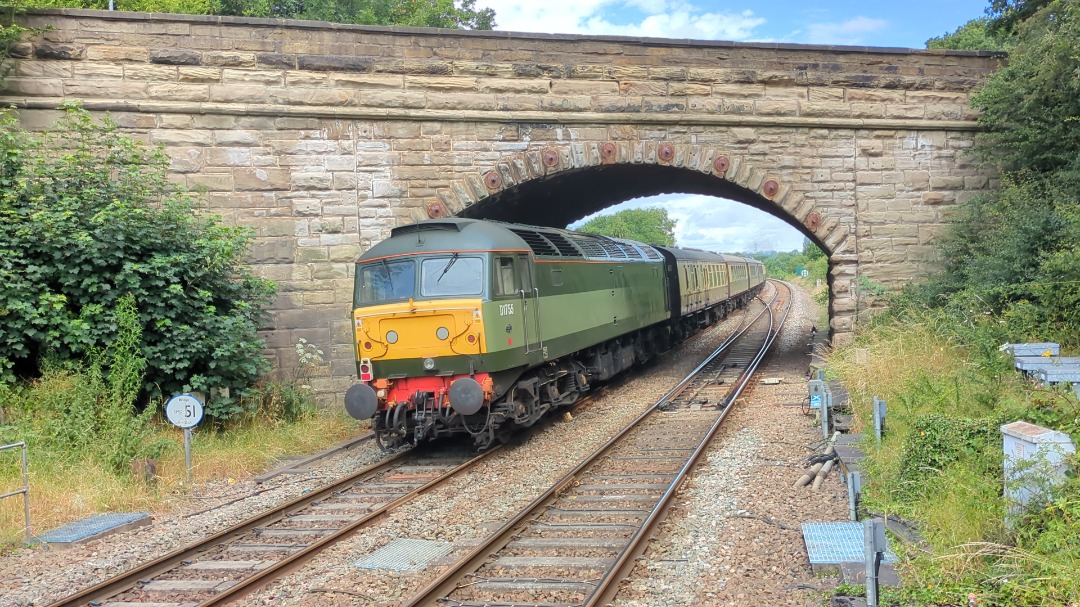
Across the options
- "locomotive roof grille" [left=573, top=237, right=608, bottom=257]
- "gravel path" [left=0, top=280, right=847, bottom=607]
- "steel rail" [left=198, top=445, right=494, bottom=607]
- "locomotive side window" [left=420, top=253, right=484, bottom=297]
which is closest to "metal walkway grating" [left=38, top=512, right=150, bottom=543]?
"gravel path" [left=0, top=280, right=847, bottom=607]

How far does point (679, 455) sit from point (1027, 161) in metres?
9.20

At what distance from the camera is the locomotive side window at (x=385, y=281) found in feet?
31.8

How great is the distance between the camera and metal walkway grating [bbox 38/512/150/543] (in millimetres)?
6852

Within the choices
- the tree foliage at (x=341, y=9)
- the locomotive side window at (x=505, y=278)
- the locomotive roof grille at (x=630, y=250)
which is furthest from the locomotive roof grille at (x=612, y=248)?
the tree foliage at (x=341, y=9)

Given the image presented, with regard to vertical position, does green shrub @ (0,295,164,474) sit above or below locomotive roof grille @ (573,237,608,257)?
below

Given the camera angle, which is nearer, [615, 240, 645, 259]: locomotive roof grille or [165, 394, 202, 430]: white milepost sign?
[165, 394, 202, 430]: white milepost sign

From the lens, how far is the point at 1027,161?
13625mm

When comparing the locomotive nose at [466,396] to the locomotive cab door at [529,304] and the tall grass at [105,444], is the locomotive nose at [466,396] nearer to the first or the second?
the locomotive cab door at [529,304]

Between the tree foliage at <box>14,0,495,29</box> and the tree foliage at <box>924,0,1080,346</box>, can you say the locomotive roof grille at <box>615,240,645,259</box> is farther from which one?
the tree foliage at <box>14,0,495,29</box>

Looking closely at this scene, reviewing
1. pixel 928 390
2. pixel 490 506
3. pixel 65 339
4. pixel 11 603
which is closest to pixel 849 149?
pixel 928 390

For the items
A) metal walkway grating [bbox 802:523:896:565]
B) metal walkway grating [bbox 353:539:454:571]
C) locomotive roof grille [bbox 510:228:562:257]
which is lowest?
metal walkway grating [bbox 353:539:454:571]

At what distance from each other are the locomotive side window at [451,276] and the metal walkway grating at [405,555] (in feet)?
11.5

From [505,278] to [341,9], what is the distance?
30.7 metres

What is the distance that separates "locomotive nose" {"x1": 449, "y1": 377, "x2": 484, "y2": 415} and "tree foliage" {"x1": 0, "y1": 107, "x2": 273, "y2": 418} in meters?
3.50
